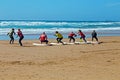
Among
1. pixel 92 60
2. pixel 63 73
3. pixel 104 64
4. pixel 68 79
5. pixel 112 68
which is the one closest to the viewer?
pixel 68 79

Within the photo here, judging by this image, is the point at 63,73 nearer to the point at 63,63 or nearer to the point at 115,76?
the point at 115,76

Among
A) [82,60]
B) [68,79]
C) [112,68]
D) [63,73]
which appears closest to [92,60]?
[82,60]

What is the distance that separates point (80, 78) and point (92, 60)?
195 inches

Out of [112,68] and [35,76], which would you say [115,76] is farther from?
[35,76]

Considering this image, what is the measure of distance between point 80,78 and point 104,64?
140 inches

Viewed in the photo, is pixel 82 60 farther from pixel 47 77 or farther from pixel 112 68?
pixel 47 77

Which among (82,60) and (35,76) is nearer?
(35,76)

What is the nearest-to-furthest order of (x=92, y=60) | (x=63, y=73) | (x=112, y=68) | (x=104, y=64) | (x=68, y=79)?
(x=68, y=79)
(x=63, y=73)
(x=112, y=68)
(x=104, y=64)
(x=92, y=60)

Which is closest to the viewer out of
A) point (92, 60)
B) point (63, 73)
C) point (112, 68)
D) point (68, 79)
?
point (68, 79)

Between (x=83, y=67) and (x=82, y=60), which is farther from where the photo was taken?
(x=82, y=60)

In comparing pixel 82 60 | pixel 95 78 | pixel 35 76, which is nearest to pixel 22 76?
pixel 35 76

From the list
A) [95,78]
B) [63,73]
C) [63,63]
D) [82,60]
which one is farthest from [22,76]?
[82,60]

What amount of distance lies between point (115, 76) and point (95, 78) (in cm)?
75

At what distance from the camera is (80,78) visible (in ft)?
36.5
